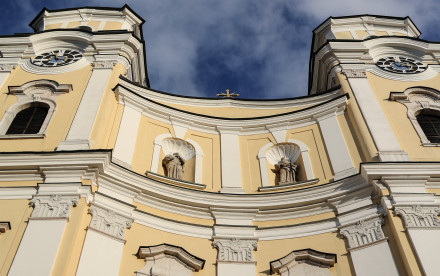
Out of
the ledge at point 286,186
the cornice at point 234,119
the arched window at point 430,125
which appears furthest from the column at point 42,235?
the arched window at point 430,125

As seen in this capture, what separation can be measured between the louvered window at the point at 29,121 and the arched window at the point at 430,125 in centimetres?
1076

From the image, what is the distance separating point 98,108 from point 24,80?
3624mm

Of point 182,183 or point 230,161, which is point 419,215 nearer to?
point 230,161

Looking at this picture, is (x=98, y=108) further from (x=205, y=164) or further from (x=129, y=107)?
(x=205, y=164)

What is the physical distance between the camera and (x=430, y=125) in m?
15.6

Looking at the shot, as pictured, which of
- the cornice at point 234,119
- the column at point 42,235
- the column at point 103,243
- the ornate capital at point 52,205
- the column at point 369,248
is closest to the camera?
the column at point 42,235

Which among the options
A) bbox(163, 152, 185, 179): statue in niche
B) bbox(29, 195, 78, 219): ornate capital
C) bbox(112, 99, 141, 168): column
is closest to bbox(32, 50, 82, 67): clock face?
bbox(112, 99, 141, 168): column

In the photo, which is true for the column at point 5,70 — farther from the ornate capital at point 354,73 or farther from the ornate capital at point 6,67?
the ornate capital at point 354,73

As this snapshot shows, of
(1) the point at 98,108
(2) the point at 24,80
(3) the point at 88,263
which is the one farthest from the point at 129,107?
(3) the point at 88,263

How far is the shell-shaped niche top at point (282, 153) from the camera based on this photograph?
15531mm

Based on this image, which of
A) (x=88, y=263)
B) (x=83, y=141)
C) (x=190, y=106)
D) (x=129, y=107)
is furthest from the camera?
(x=190, y=106)

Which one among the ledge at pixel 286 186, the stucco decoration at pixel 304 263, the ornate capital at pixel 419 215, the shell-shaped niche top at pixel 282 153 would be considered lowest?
the stucco decoration at pixel 304 263

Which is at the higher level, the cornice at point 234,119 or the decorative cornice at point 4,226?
the cornice at point 234,119

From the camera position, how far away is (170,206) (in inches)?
511
